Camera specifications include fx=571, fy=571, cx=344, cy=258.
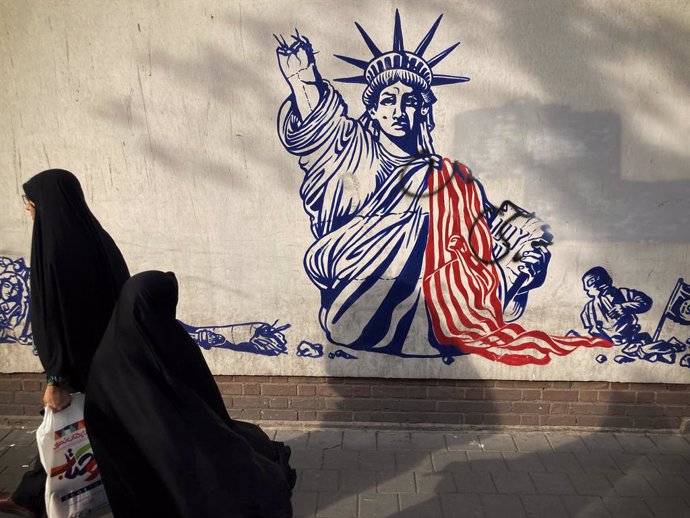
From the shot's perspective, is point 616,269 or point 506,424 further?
point 506,424

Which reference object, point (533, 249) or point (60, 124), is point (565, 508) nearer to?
point (533, 249)

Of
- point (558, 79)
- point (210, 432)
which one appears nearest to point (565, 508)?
point (210, 432)

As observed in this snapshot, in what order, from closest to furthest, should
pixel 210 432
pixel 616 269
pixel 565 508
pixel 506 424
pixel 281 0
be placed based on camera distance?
1. pixel 210 432
2. pixel 565 508
3. pixel 281 0
4. pixel 616 269
5. pixel 506 424

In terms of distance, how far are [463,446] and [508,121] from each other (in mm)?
2320

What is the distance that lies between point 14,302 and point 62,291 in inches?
59.9

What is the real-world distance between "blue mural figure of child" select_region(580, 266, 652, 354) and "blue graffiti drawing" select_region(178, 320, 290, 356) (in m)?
2.20

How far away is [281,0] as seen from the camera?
379 cm

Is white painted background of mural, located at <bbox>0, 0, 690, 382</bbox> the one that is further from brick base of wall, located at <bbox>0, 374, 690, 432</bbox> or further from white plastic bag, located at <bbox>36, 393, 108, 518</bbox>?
white plastic bag, located at <bbox>36, 393, 108, 518</bbox>

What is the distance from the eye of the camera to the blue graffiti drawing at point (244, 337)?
13.8 ft

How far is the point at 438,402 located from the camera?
428cm

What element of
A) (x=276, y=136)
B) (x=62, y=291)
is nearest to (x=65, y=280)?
(x=62, y=291)

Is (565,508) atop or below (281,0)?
below

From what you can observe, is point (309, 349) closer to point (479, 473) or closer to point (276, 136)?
point (479, 473)

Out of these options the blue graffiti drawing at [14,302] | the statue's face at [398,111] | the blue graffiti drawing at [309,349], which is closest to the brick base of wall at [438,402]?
the blue graffiti drawing at [309,349]
